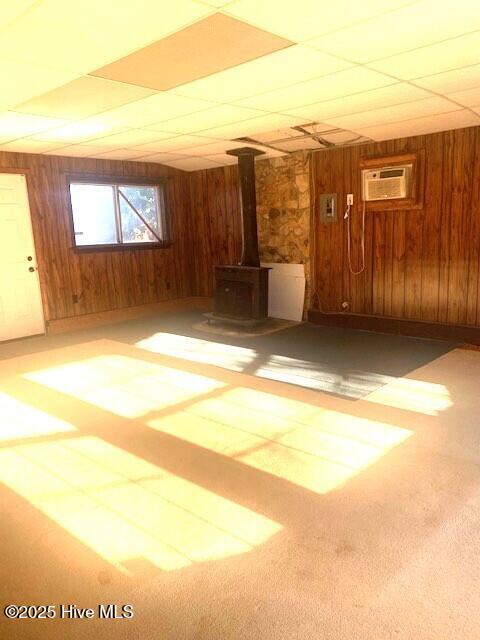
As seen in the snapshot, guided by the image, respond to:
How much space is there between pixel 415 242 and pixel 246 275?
2.11 m

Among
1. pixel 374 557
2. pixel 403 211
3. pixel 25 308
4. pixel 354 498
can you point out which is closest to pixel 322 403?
pixel 354 498

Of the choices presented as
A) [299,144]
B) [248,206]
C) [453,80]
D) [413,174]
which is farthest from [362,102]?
[248,206]

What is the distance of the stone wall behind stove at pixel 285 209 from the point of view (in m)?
6.29

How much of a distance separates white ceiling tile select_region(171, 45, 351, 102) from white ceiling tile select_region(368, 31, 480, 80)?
0.30m

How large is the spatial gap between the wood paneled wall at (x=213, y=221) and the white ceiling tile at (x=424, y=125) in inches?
104

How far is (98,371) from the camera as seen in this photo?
15.0 ft

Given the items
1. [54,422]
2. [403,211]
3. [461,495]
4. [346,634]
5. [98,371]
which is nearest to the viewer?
[346,634]

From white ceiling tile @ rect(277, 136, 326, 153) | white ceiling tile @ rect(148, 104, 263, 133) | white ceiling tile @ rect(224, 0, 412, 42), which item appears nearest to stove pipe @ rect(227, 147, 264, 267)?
white ceiling tile @ rect(277, 136, 326, 153)

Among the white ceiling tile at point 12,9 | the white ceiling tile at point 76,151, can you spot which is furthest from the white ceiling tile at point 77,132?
the white ceiling tile at point 12,9

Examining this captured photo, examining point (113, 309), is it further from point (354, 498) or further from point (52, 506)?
point (354, 498)

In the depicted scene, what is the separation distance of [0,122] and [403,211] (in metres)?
4.22

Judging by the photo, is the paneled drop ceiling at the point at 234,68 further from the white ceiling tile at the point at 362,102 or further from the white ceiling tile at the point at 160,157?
the white ceiling tile at the point at 160,157

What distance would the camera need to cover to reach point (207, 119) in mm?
4328

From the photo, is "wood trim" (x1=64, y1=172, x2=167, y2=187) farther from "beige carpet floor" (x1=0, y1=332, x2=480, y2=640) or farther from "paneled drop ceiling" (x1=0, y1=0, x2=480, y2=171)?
"beige carpet floor" (x1=0, y1=332, x2=480, y2=640)
